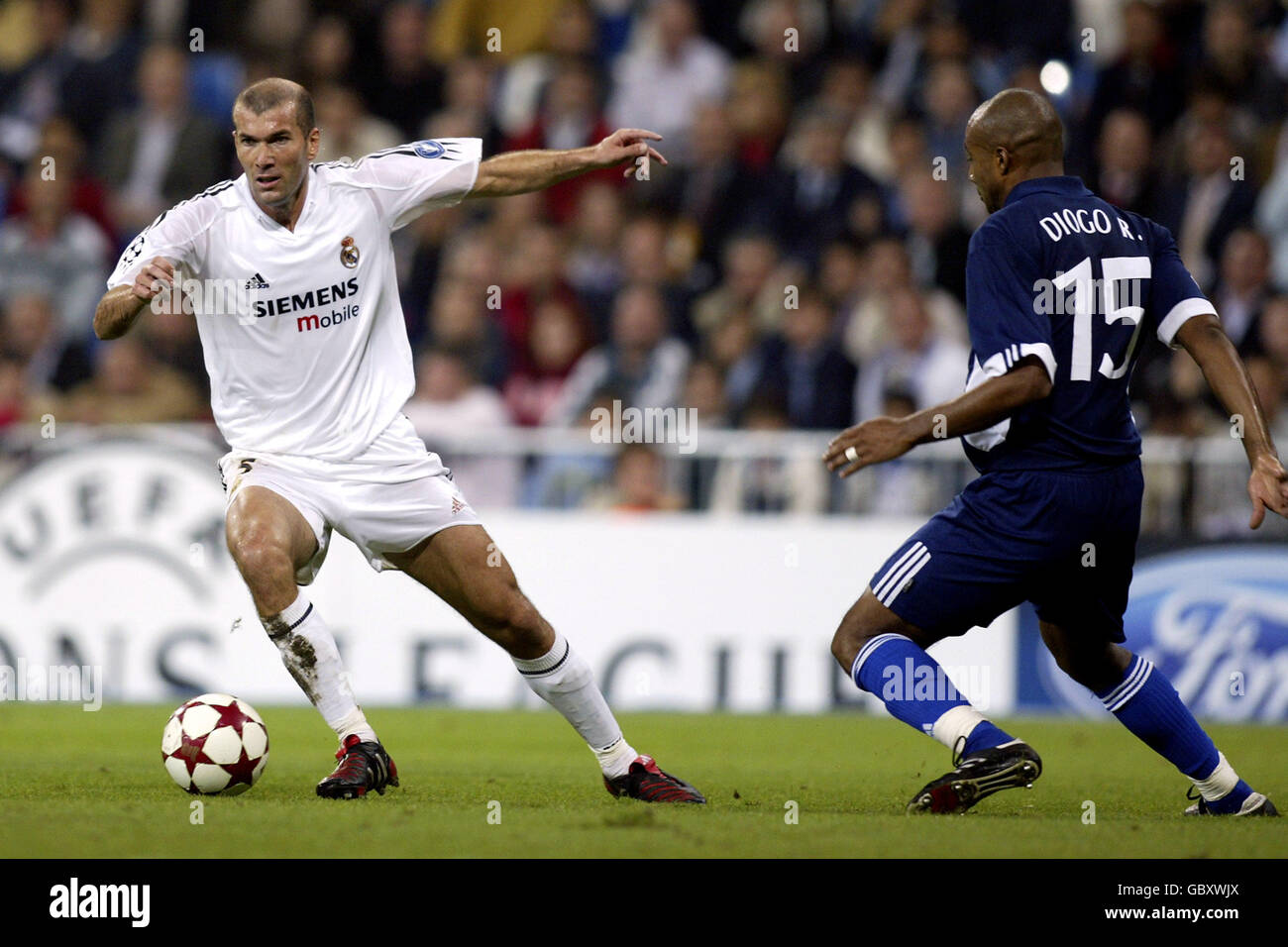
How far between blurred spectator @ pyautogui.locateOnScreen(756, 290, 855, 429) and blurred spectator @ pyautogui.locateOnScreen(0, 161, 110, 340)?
5.29 metres

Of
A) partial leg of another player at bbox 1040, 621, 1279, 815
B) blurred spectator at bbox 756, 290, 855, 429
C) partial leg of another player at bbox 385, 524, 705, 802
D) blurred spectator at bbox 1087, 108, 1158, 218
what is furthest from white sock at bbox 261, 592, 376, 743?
blurred spectator at bbox 1087, 108, 1158, 218

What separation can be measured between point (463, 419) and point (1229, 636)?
5254mm

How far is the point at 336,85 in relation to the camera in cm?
1464

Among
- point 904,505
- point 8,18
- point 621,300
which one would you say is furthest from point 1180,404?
point 8,18

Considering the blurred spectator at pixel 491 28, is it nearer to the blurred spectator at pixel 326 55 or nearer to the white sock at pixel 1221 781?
the blurred spectator at pixel 326 55

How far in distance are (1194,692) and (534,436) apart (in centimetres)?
442

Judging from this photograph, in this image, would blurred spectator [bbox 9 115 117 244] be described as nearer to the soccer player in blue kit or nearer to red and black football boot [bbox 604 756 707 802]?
red and black football boot [bbox 604 756 707 802]

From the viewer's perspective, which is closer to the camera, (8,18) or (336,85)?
(336,85)

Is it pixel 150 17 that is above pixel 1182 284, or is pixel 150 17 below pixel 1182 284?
above

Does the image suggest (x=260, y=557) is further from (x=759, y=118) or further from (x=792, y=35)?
(x=792, y=35)

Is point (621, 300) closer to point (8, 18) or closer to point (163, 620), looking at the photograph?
point (163, 620)

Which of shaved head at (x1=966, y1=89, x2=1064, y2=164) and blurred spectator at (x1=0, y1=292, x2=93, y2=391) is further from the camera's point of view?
blurred spectator at (x1=0, y1=292, x2=93, y2=391)

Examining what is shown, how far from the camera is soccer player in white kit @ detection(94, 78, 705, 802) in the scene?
629cm

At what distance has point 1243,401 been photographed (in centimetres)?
575
